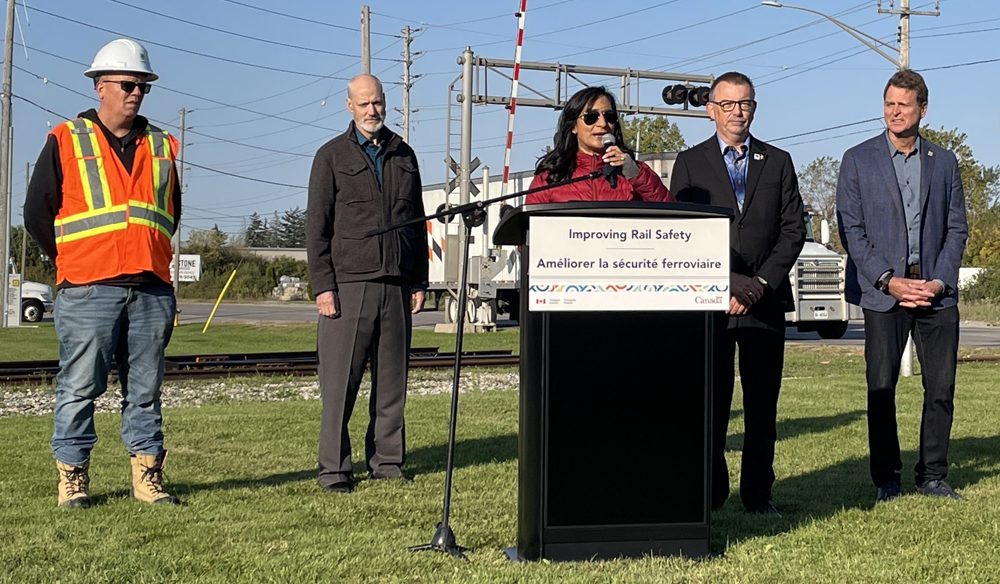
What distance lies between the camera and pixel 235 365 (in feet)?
56.2

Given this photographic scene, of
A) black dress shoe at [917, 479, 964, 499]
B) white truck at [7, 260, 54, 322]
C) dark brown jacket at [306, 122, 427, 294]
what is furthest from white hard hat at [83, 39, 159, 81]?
white truck at [7, 260, 54, 322]

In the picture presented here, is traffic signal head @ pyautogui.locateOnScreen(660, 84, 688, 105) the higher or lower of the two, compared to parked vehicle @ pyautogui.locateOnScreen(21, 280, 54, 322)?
higher

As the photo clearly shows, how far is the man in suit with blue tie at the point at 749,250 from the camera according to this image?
6238mm

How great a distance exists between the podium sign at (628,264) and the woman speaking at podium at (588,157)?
634 mm

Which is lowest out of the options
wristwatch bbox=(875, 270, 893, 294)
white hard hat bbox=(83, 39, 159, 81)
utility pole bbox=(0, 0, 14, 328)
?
wristwatch bbox=(875, 270, 893, 294)

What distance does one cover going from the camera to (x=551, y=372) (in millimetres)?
4758

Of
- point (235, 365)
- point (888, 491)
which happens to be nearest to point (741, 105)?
point (888, 491)

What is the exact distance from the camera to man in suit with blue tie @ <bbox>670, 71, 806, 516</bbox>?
246 inches

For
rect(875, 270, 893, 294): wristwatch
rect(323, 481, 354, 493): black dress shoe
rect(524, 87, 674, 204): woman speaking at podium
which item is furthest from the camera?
rect(323, 481, 354, 493): black dress shoe

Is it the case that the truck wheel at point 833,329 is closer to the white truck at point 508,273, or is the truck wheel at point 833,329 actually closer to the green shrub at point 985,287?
the white truck at point 508,273

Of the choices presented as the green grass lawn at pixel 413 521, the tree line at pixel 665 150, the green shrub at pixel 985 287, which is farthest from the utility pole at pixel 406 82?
the green grass lawn at pixel 413 521

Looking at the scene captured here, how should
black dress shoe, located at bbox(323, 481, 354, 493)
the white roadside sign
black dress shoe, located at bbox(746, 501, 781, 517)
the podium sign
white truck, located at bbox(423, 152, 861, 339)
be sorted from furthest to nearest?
the white roadside sign < white truck, located at bbox(423, 152, 861, 339) < black dress shoe, located at bbox(323, 481, 354, 493) < black dress shoe, located at bbox(746, 501, 781, 517) < the podium sign

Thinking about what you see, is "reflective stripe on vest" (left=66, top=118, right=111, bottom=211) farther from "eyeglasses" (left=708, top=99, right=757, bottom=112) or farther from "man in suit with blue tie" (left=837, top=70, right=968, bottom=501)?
"man in suit with blue tie" (left=837, top=70, right=968, bottom=501)

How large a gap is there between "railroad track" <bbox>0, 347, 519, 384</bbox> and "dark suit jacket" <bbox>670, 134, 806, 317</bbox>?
10.5 m
